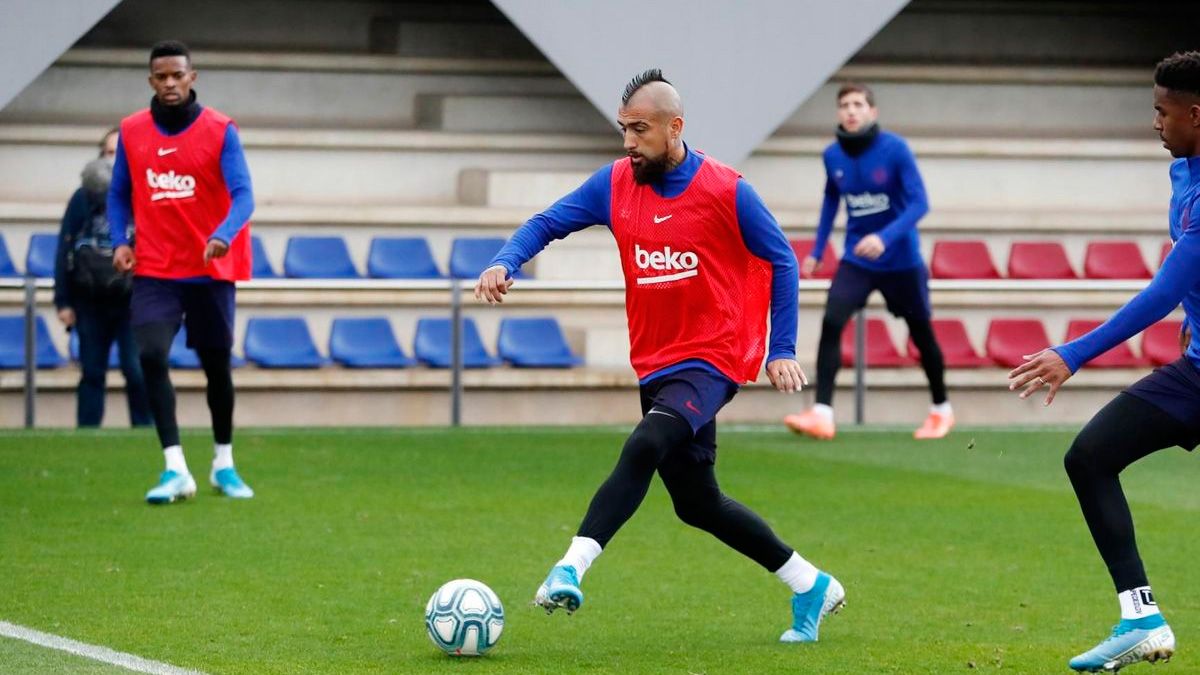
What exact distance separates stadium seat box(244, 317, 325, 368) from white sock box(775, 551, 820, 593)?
36.6 ft

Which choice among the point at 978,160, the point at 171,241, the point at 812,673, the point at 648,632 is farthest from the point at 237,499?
the point at 978,160

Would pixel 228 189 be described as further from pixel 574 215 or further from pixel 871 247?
pixel 871 247

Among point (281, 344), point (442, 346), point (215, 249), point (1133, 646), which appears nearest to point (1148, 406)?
point (1133, 646)

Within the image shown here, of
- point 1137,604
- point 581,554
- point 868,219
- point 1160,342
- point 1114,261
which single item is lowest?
point 1137,604

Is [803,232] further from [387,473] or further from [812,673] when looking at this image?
[812,673]

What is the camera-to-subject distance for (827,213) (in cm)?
1373

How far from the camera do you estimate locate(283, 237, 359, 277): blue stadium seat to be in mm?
A: 17938

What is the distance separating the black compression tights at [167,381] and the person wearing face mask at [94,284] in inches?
143

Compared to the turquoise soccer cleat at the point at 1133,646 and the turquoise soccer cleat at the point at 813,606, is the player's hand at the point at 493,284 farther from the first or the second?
the turquoise soccer cleat at the point at 1133,646

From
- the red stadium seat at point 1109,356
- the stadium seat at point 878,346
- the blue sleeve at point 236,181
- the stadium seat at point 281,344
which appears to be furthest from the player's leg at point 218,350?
the red stadium seat at point 1109,356

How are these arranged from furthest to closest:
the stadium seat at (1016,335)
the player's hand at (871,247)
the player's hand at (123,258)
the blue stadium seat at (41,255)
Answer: the stadium seat at (1016,335) < the blue stadium seat at (41,255) < the player's hand at (871,247) < the player's hand at (123,258)

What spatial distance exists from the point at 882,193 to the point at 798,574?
22.5ft

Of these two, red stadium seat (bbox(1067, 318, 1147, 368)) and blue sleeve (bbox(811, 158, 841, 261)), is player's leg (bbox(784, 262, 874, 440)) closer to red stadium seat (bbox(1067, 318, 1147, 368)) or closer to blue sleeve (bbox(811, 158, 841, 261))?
blue sleeve (bbox(811, 158, 841, 261))

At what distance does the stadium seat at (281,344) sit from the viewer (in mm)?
17562
